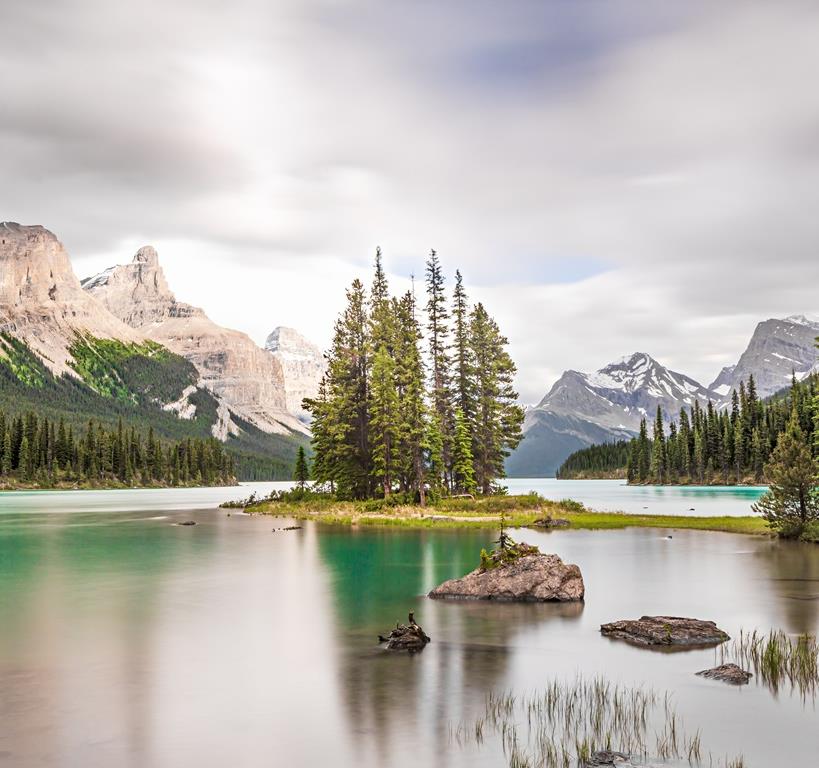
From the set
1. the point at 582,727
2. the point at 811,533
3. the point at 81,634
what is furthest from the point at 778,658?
the point at 811,533

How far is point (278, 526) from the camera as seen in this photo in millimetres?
67938

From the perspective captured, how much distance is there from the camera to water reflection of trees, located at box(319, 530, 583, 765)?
45.2 feet

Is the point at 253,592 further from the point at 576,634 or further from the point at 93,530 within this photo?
the point at 93,530

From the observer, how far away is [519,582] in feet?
91.9

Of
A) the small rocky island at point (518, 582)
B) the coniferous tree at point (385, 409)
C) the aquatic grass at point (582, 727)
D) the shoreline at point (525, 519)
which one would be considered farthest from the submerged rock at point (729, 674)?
the coniferous tree at point (385, 409)

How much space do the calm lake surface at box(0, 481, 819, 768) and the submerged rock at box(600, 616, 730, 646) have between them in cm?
83

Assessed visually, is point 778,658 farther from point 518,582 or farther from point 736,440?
point 736,440

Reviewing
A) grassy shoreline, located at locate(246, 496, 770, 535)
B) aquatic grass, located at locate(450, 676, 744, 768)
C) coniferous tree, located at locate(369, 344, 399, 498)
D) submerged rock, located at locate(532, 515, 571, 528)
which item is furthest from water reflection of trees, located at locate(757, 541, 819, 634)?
coniferous tree, located at locate(369, 344, 399, 498)

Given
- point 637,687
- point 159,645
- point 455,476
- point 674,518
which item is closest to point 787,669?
point 637,687

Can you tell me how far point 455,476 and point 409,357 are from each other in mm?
16144

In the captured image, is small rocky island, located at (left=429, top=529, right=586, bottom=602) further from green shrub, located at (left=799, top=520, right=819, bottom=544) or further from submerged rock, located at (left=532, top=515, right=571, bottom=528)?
submerged rock, located at (left=532, top=515, right=571, bottom=528)

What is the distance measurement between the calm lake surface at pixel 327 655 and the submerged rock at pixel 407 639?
437 millimetres

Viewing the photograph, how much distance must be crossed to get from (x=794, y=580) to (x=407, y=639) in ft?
65.4

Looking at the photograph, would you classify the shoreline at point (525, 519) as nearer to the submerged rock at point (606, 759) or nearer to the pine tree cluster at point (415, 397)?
the pine tree cluster at point (415, 397)
